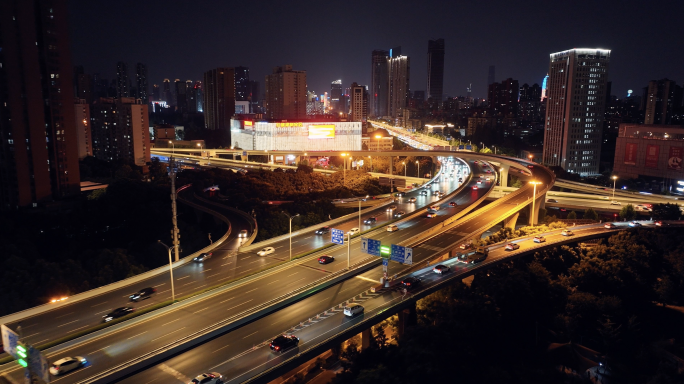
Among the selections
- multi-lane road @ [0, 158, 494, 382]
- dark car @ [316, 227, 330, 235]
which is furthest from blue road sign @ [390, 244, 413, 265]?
dark car @ [316, 227, 330, 235]

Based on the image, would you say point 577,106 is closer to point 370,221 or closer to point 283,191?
point 283,191

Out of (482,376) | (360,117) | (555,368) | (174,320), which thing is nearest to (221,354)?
(174,320)

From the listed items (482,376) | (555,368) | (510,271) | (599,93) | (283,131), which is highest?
(599,93)

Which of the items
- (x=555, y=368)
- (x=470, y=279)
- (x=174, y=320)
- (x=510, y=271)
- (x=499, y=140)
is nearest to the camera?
(x=174, y=320)

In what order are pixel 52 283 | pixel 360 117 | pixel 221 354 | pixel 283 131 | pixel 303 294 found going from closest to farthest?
pixel 221 354, pixel 303 294, pixel 52 283, pixel 283 131, pixel 360 117

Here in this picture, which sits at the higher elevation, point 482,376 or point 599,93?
point 599,93

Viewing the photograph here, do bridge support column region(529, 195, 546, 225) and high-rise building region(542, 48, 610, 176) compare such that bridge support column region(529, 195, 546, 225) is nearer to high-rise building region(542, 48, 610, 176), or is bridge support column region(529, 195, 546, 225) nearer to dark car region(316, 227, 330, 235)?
dark car region(316, 227, 330, 235)

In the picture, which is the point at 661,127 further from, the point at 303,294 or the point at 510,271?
the point at 303,294

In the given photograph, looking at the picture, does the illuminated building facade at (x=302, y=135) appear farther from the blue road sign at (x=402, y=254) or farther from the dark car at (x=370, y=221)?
the blue road sign at (x=402, y=254)
